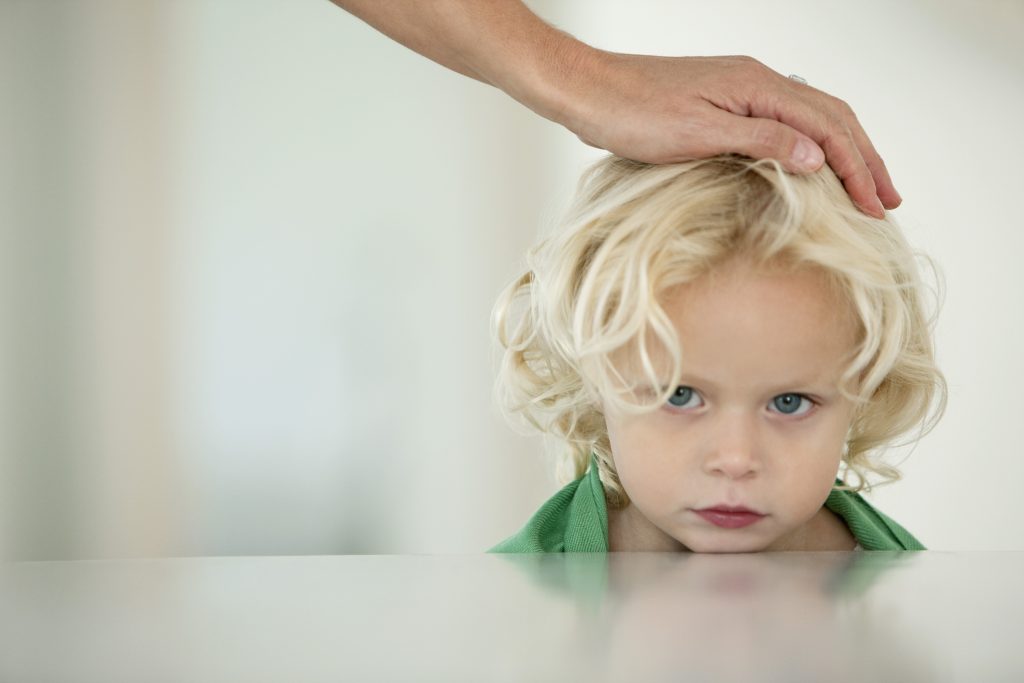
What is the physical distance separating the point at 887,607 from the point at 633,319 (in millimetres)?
443

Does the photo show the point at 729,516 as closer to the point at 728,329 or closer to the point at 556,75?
the point at 728,329

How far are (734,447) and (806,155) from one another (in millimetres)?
237

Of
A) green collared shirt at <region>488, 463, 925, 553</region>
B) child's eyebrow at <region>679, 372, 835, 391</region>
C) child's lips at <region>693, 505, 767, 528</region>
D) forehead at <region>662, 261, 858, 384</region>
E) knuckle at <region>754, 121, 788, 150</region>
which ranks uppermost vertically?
knuckle at <region>754, 121, 788, 150</region>

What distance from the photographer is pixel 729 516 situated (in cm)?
83

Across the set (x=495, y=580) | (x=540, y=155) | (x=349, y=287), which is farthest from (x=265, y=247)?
(x=495, y=580)

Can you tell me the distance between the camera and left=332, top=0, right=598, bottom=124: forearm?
87cm

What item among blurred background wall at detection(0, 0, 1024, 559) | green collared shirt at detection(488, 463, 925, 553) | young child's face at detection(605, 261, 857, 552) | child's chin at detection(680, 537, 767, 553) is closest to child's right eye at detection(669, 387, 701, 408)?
young child's face at detection(605, 261, 857, 552)

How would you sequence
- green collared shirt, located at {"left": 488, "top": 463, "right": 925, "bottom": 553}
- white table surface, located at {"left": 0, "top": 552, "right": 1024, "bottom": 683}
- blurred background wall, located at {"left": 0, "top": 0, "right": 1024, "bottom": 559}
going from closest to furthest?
white table surface, located at {"left": 0, "top": 552, "right": 1024, "bottom": 683}
green collared shirt, located at {"left": 488, "top": 463, "right": 925, "bottom": 553}
blurred background wall, located at {"left": 0, "top": 0, "right": 1024, "bottom": 559}

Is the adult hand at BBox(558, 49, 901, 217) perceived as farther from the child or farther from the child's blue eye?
the child's blue eye

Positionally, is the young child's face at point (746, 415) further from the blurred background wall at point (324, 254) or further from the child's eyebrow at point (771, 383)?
the blurred background wall at point (324, 254)

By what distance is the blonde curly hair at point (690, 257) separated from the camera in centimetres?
81

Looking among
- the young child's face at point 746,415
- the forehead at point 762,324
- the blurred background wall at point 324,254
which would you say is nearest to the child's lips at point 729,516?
the young child's face at point 746,415

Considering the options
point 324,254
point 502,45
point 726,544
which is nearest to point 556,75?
point 502,45

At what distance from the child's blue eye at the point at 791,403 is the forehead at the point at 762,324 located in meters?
0.02
